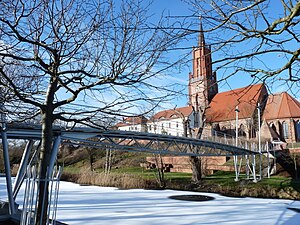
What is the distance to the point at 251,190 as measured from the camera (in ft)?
55.5

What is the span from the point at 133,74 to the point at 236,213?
21.6ft

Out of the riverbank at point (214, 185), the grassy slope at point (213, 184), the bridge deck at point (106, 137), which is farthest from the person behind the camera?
the grassy slope at point (213, 184)

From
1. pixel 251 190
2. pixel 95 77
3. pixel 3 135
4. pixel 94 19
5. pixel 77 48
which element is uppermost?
pixel 94 19

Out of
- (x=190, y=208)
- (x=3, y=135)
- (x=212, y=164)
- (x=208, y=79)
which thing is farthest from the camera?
(x=212, y=164)

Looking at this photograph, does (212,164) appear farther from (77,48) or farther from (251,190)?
(77,48)

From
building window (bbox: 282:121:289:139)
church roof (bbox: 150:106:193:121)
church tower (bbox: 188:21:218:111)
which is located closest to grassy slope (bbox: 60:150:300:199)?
church roof (bbox: 150:106:193:121)

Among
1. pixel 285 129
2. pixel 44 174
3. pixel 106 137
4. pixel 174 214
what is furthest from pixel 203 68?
pixel 285 129

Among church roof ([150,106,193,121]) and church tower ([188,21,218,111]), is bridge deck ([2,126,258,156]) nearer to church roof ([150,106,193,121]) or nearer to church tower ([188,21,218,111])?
church roof ([150,106,193,121])

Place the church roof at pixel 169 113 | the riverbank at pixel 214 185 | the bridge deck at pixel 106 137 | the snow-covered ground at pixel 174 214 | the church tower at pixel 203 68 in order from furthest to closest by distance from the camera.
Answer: the riverbank at pixel 214 185 < the church roof at pixel 169 113 < the bridge deck at pixel 106 137 < the snow-covered ground at pixel 174 214 < the church tower at pixel 203 68

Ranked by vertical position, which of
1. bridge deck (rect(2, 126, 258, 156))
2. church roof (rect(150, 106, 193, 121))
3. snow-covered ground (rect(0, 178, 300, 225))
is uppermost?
church roof (rect(150, 106, 193, 121))

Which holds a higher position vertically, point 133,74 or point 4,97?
point 133,74

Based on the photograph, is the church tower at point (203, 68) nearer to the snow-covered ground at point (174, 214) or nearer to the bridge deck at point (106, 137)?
the bridge deck at point (106, 137)

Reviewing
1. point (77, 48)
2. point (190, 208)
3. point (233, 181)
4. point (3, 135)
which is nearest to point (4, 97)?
point (77, 48)

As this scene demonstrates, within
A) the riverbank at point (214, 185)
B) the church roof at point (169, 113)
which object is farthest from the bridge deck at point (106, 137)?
the riverbank at point (214, 185)
